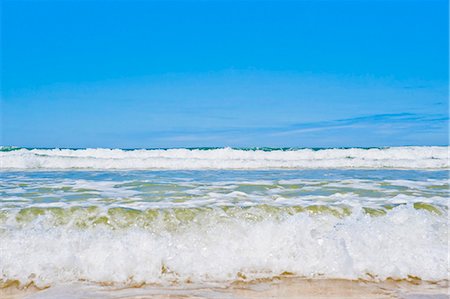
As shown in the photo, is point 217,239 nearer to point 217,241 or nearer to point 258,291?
point 217,241

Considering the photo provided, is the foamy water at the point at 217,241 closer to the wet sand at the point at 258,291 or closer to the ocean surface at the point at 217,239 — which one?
the ocean surface at the point at 217,239

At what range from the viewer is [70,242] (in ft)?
12.1

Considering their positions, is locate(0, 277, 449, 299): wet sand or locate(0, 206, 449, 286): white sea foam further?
locate(0, 206, 449, 286): white sea foam

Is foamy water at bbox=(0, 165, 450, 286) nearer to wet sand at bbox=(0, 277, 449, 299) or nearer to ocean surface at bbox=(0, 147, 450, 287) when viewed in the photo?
ocean surface at bbox=(0, 147, 450, 287)

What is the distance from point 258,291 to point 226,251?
58cm

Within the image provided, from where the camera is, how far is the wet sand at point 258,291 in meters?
3.07

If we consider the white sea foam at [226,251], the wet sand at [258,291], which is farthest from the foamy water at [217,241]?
the wet sand at [258,291]

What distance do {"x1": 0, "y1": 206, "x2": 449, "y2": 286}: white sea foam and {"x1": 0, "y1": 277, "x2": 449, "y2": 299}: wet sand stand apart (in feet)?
0.44

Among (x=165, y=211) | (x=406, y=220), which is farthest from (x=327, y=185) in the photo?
(x=165, y=211)

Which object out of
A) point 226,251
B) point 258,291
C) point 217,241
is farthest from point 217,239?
point 258,291

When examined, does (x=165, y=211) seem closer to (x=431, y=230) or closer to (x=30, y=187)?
(x=431, y=230)

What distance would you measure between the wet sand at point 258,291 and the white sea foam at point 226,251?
134 millimetres

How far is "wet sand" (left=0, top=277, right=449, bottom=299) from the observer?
307cm

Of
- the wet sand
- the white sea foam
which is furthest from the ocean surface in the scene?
the wet sand
